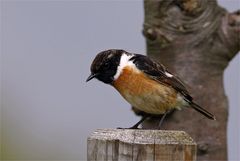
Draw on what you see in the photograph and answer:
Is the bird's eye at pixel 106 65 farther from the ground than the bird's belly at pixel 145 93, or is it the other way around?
the bird's eye at pixel 106 65

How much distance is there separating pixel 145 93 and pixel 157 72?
0.66 ft

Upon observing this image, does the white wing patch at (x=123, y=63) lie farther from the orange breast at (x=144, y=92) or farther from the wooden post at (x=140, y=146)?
the wooden post at (x=140, y=146)

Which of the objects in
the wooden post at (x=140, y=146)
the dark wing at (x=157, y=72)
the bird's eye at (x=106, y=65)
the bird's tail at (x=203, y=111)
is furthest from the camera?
the bird's eye at (x=106, y=65)

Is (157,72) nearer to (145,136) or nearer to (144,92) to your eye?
(144,92)

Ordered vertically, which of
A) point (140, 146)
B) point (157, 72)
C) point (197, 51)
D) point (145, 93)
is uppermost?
point (197, 51)

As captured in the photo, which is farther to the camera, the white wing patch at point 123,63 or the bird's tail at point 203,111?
the white wing patch at point 123,63

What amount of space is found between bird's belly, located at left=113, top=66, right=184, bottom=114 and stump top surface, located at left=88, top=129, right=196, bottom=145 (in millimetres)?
2547

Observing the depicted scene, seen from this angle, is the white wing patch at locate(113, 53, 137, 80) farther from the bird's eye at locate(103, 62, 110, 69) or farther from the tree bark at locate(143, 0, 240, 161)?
the tree bark at locate(143, 0, 240, 161)

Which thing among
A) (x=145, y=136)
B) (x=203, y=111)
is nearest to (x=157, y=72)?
(x=203, y=111)

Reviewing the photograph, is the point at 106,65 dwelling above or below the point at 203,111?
above

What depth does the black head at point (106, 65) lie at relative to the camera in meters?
5.58

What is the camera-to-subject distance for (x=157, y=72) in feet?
18.5

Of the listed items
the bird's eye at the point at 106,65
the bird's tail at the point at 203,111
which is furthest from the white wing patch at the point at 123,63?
the bird's tail at the point at 203,111

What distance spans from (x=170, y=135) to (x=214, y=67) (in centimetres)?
229
